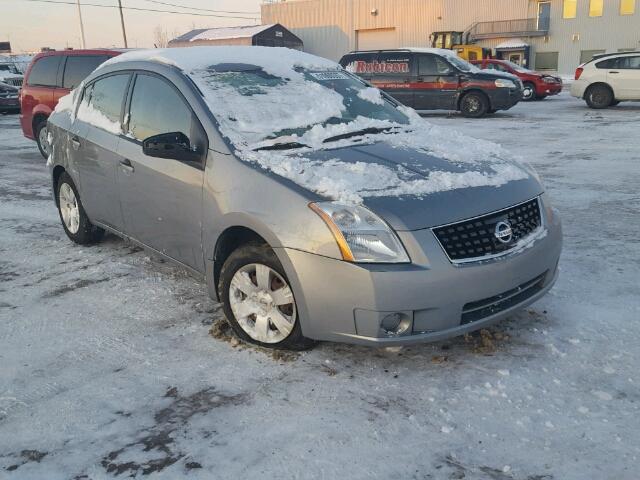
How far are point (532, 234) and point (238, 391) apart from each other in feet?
5.86

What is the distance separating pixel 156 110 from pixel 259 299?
1607mm

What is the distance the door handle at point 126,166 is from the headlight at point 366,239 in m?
1.82

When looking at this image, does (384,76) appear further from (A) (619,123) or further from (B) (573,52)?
(B) (573,52)

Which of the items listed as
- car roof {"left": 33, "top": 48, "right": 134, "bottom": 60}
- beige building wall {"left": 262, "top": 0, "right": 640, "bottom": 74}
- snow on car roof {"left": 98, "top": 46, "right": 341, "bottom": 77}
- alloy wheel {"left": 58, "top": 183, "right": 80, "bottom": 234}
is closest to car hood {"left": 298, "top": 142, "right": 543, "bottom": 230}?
→ snow on car roof {"left": 98, "top": 46, "right": 341, "bottom": 77}

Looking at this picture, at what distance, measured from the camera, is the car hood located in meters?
2.81

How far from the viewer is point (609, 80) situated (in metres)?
16.4

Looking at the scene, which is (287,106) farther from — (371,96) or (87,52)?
(87,52)

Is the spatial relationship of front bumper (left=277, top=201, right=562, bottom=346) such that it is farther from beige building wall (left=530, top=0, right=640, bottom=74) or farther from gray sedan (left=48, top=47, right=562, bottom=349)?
beige building wall (left=530, top=0, right=640, bottom=74)

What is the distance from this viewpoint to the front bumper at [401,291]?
2.74 metres

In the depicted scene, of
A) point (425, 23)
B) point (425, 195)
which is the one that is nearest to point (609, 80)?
point (425, 195)

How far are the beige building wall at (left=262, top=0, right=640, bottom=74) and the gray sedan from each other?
40932mm

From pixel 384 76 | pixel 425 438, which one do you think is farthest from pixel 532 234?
pixel 384 76

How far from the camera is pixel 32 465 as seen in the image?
2.39 metres

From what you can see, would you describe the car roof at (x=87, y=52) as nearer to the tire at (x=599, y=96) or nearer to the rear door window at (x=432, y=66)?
the rear door window at (x=432, y=66)
